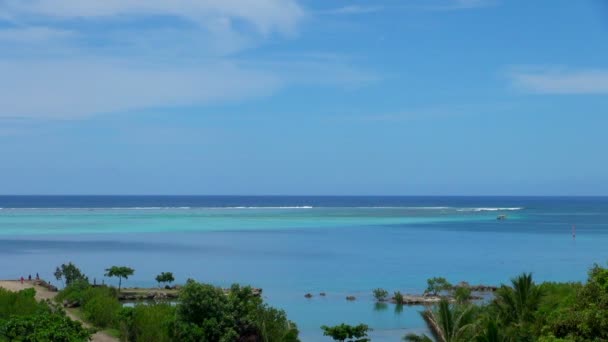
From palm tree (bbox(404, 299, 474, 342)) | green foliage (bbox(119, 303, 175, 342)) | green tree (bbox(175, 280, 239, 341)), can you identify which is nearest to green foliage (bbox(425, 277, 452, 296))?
green foliage (bbox(119, 303, 175, 342))

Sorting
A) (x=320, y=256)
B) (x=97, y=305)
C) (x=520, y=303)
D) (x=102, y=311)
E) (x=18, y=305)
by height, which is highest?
(x=520, y=303)

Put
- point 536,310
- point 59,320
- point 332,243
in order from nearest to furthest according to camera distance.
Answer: point 59,320 < point 536,310 < point 332,243

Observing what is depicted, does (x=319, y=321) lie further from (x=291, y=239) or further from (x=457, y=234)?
(x=457, y=234)

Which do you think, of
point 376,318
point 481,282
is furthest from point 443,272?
point 376,318

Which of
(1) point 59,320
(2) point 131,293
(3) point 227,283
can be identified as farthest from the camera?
(3) point 227,283

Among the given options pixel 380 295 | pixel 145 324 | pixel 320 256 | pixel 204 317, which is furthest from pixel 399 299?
pixel 320 256

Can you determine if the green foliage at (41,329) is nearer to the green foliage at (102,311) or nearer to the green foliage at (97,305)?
the green foliage at (97,305)

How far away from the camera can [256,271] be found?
62.3m

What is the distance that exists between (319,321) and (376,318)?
3.77m

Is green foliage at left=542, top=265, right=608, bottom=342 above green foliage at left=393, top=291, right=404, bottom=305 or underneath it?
above

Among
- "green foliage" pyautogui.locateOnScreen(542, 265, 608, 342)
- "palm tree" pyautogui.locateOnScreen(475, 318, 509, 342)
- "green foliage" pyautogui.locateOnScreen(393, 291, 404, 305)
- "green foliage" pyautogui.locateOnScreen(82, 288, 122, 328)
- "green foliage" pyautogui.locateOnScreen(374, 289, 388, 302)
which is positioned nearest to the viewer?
"green foliage" pyautogui.locateOnScreen(542, 265, 608, 342)

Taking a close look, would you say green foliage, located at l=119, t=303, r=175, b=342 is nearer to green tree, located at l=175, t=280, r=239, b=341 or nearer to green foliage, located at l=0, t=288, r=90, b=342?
green tree, located at l=175, t=280, r=239, b=341

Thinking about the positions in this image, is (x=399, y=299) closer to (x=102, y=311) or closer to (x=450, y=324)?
(x=102, y=311)

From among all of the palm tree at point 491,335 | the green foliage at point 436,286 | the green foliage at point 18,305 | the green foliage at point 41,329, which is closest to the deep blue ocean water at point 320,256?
the green foliage at point 436,286
